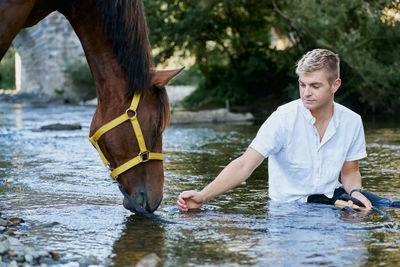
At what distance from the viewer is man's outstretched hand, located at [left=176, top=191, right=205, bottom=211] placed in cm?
355

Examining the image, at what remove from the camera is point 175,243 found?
119 inches

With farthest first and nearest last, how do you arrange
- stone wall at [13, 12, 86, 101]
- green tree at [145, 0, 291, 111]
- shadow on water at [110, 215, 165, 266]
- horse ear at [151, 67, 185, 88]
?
stone wall at [13, 12, 86, 101] → green tree at [145, 0, 291, 111] → horse ear at [151, 67, 185, 88] → shadow on water at [110, 215, 165, 266]

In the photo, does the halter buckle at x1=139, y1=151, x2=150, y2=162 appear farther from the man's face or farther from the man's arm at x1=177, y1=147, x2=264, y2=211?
the man's face

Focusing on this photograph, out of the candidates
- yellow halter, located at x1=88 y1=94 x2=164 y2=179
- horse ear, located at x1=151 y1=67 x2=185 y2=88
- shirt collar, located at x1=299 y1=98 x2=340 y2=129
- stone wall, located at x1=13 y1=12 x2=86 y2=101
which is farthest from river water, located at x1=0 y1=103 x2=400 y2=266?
stone wall, located at x1=13 y1=12 x2=86 y2=101

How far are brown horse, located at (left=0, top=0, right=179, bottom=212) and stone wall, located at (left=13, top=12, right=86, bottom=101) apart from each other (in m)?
19.6

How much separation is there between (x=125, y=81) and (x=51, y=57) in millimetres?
20503

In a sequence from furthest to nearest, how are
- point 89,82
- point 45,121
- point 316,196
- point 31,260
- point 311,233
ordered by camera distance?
point 89,82 → point 45,121 → point 316,196 → point 311,233 → point 31,260

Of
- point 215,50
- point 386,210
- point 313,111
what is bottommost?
point 386,210

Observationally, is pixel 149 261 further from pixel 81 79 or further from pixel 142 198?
pixel 81 79

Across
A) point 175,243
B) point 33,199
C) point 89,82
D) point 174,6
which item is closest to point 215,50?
point 174,6

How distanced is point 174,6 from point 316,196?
1152 cm

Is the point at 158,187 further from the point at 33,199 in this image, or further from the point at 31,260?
the point at 33,199

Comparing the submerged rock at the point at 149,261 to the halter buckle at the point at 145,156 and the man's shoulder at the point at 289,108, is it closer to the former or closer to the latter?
the halter buckle at the point at 145,156

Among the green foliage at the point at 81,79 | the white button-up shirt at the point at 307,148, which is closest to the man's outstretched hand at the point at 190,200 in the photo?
the white button-up shirt at the point at 307,148
